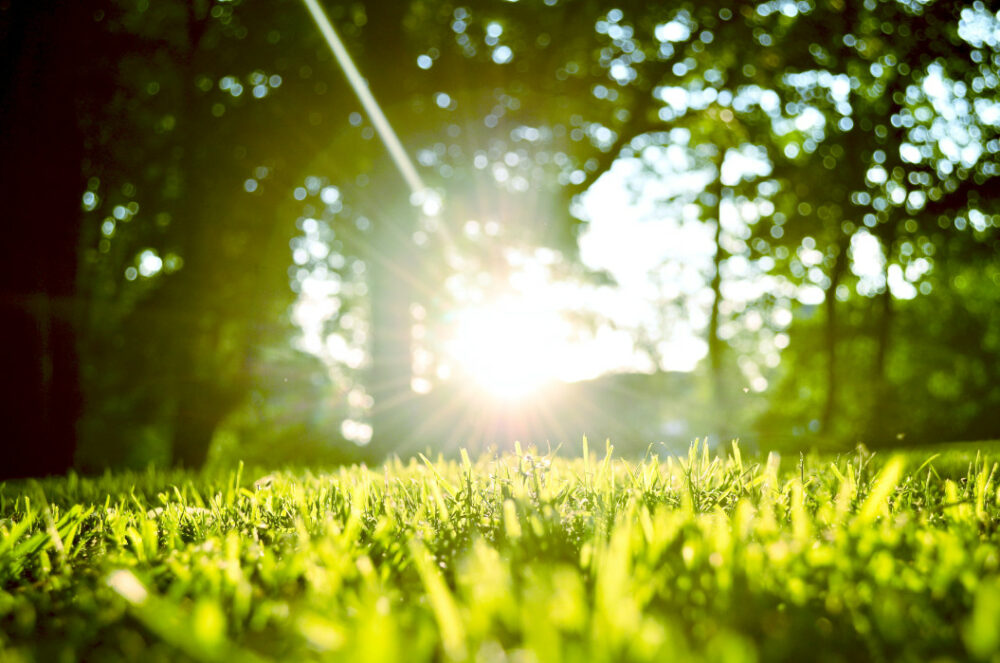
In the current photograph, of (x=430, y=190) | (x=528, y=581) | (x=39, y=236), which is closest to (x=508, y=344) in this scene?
(x=430, y=190)

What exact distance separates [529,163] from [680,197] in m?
5.39

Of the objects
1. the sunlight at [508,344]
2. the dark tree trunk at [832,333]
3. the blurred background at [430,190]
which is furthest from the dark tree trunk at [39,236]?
the dark tree trunk at [832,333]

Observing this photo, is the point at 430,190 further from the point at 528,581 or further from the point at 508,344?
the point at 528,581

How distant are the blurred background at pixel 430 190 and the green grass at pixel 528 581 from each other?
2096 mm

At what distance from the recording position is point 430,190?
43.0 feet

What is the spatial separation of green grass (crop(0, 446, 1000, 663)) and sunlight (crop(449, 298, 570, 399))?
11.7 metres

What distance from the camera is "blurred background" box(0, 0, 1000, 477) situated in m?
7.29

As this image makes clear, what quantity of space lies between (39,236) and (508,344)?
9.19 metres

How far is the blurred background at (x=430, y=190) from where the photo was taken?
729cm

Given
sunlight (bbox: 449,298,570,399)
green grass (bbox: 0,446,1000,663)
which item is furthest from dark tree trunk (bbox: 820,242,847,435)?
green grass (bbox: 0,446,1000,663)

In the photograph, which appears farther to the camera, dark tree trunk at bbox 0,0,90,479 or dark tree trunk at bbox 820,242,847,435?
dark tree trunk at bbox 820,242,847,435

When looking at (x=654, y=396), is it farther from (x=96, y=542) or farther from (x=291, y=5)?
(x=96, y=542)

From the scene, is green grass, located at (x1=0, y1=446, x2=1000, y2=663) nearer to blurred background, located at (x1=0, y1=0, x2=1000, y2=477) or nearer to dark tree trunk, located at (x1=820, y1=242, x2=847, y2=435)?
blurred background, located at (x1=0, y1=0, x2=1000, y2=477)

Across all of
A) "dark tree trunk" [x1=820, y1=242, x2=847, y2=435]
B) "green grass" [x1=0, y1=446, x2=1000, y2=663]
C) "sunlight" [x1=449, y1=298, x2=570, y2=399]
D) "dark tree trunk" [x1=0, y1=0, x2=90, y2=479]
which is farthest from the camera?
"dark tree trunk" [x1=820, y1=242, x2=847, y2=435]
